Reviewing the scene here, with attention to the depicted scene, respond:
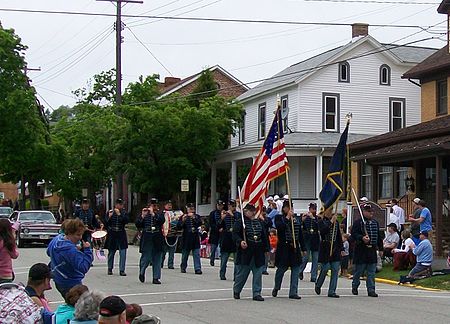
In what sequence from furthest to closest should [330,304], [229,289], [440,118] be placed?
[440,118]
[229,289]
[330,304]

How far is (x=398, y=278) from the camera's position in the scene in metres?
22.9

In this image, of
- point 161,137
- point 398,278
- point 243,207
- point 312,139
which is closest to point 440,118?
point 312,139

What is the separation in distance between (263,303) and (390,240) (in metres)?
10.1

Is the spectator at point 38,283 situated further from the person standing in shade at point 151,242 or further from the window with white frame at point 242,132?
the window with white frame at point 242,132

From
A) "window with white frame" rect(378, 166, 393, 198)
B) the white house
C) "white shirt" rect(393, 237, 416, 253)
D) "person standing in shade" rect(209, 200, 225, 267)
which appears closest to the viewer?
"white shirt" rect(393, 237, 416, 253)

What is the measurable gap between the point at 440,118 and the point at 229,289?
658 inches

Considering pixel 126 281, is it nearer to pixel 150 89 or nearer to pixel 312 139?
pixel 312 139

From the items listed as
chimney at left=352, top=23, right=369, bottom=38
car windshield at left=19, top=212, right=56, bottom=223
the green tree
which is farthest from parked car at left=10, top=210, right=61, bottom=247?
chimney at left=352, top=23, right=369, bottom=38

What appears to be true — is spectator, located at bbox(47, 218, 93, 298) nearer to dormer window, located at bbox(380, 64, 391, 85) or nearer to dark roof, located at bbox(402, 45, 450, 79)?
dark roof, located at bbox(402, 45, 450, 79)

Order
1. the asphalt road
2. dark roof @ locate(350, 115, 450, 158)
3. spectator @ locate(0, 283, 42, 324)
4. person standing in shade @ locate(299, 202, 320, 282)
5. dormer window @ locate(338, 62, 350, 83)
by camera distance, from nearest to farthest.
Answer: spectator @ locate(0, 283, 42, 324) < the asphalt road < person standing in shade @ locate(299, 202, 320, 282) < dark roof @ locate(350, 115, 450, 158) < dormer window @ locate(338, 62, 350, 83)

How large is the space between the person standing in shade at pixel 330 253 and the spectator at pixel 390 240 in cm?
745

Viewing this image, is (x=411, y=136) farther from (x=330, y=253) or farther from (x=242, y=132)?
(x=242, y=132)

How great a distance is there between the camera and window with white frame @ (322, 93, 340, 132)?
138 feet

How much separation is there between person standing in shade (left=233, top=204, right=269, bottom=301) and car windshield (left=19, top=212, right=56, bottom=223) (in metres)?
19.4
